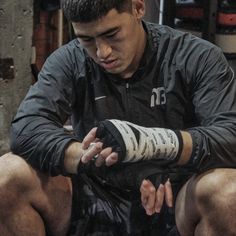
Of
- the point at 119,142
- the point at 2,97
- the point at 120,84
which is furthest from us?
the point at 2,97

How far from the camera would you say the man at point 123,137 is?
4.60ft

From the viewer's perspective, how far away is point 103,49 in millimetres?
1511

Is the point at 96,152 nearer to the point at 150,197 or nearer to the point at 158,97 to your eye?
the point at 150,197

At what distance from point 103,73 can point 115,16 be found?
200 millimetres

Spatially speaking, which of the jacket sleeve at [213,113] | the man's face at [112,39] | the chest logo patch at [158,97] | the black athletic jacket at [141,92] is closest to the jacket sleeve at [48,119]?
the black athletic jacket at [141,92]

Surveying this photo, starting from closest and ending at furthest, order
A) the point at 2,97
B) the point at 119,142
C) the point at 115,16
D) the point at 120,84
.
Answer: the point at 119,142 → the point at 115,16 → the point at 120,84 → the point at 2,97

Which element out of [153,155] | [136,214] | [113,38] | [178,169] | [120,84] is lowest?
[136,214]

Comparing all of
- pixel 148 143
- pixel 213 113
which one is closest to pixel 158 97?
pixel 213 113

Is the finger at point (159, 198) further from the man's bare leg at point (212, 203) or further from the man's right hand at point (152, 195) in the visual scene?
the man's bare leg at point (212, 203)

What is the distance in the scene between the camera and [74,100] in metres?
1.66

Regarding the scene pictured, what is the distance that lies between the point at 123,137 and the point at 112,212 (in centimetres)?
36

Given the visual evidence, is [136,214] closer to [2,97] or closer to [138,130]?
[138,130]

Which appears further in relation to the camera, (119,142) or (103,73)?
(103,73)

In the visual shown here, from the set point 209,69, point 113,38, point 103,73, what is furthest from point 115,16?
point 209,69
